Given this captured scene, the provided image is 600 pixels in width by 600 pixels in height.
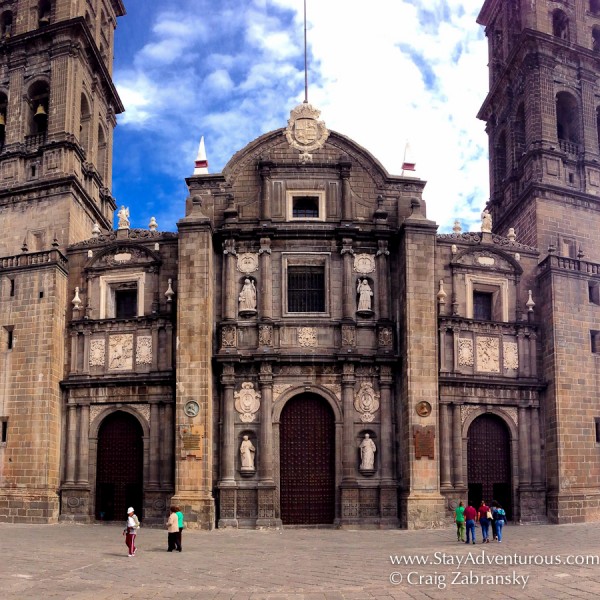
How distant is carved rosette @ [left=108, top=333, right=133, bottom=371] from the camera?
118 feet

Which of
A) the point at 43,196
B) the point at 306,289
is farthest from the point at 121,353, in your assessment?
the point at 43,196

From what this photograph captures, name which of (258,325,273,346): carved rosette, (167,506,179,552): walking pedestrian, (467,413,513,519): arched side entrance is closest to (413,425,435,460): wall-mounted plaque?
(467,413,513,519): arched side entrance

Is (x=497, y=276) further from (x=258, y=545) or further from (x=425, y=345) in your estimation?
(x=258, y=545)

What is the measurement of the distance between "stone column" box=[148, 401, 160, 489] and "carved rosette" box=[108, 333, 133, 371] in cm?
217

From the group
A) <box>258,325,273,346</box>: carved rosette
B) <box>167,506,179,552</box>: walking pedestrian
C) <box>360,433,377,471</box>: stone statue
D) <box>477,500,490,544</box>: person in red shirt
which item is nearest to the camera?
<box>167,506,179,552</box>: walking pedestrian

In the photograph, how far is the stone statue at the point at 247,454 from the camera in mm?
33625

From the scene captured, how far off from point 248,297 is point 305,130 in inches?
319

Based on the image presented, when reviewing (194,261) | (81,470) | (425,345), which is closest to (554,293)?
(425,345)

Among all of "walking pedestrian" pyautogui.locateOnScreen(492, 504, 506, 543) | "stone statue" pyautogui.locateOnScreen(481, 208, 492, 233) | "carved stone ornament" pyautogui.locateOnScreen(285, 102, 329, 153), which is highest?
"carved stone ornament" pyautogui.locateOnScreen(285, 102, 329, 153)

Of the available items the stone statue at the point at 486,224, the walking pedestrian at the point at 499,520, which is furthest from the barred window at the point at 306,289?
the walking pedestrian at the point at 499,520

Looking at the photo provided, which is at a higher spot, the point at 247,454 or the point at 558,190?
the point at 558,190

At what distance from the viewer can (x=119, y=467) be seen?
35625mm

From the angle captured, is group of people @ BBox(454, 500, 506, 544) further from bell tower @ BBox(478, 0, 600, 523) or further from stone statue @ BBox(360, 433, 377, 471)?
bell tower @ BBox(478, 0, 600, 523)

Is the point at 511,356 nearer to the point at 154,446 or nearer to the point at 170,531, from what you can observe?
the point at 154,446
